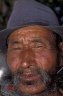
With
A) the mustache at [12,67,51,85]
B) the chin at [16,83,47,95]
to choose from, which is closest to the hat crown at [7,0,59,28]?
the mustache at [12,67,51,85]

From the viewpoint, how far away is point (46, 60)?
4066mm

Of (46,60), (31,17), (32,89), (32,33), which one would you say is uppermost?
(31,17)

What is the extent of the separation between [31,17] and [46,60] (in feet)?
1.29

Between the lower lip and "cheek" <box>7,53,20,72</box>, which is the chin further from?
"cheek" <box>7,53,20,72</box>

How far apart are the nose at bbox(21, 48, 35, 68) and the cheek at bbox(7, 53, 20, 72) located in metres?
0.08

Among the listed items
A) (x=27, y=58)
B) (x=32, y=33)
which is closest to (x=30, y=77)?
(x=27, y=58)

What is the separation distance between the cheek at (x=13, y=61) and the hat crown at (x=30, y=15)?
0.26m

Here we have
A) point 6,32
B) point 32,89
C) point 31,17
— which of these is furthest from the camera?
point 6,32

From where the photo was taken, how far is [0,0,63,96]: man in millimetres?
3986

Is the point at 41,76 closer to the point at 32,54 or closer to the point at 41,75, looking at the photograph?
the point at 41,75

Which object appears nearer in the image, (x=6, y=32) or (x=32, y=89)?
(x=32, y=89)

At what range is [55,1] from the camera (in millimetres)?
5336

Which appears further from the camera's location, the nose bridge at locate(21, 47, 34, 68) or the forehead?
the forehead

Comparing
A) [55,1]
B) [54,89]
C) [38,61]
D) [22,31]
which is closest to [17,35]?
[22,31]
